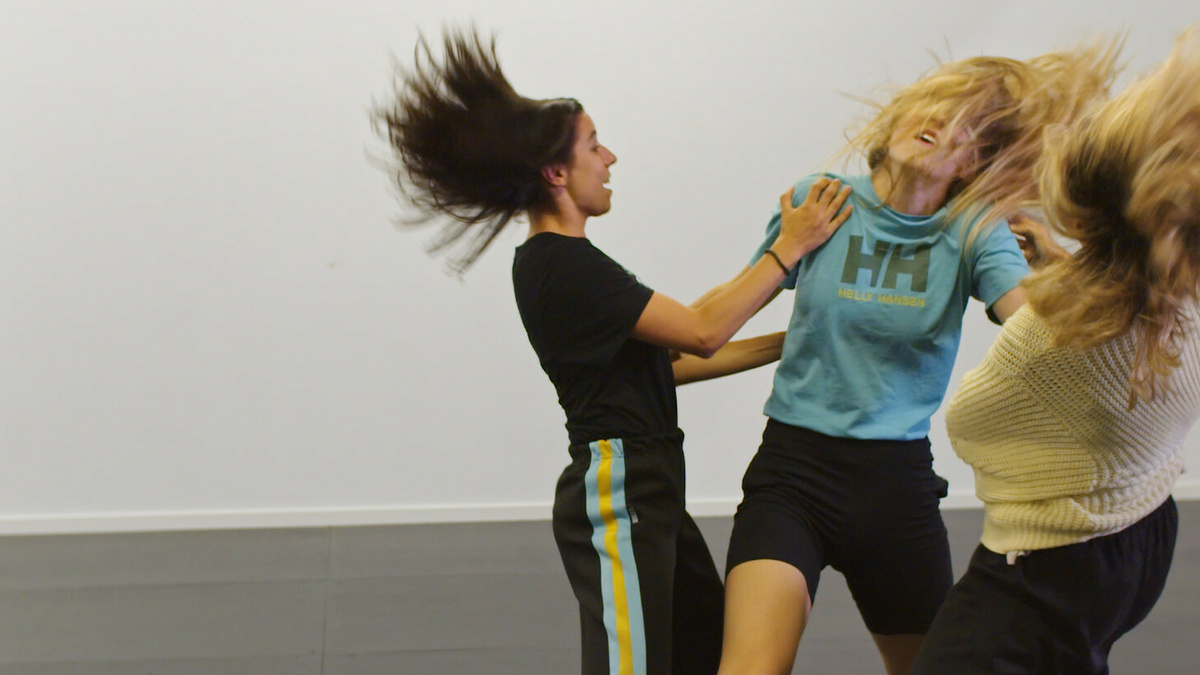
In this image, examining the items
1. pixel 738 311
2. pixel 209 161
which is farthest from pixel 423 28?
pixel 738 311

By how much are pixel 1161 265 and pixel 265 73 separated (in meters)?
3.40

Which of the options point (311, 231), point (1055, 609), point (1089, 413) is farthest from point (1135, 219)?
point (311, 231)

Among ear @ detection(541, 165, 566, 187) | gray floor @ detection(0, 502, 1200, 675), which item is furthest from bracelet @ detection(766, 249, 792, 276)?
gray floor @ detection(0, 502, 1200, 675)

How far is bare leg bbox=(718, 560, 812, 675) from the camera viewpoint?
1.53 metres

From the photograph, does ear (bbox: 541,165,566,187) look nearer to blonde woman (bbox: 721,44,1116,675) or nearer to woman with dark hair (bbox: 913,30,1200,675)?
blonde woman (bbox: 721,44,1116,675)

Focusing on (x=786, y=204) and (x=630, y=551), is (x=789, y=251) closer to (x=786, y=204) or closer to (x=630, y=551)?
(x=786, y=204)

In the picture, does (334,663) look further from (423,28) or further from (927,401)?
(423,28)

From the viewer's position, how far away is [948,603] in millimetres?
1324

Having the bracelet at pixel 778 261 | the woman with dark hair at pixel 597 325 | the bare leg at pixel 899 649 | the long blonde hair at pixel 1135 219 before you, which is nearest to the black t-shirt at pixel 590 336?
the woman with dark hair at pixel 597 325

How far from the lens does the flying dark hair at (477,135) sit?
5.75ft

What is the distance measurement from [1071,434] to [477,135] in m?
0.98

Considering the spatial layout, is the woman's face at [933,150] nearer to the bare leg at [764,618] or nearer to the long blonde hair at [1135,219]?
the long blonde hair at [1135,219]

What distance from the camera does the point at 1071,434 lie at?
4.06 ft

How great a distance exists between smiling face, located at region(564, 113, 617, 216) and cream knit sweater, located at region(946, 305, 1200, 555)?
0.68 m
